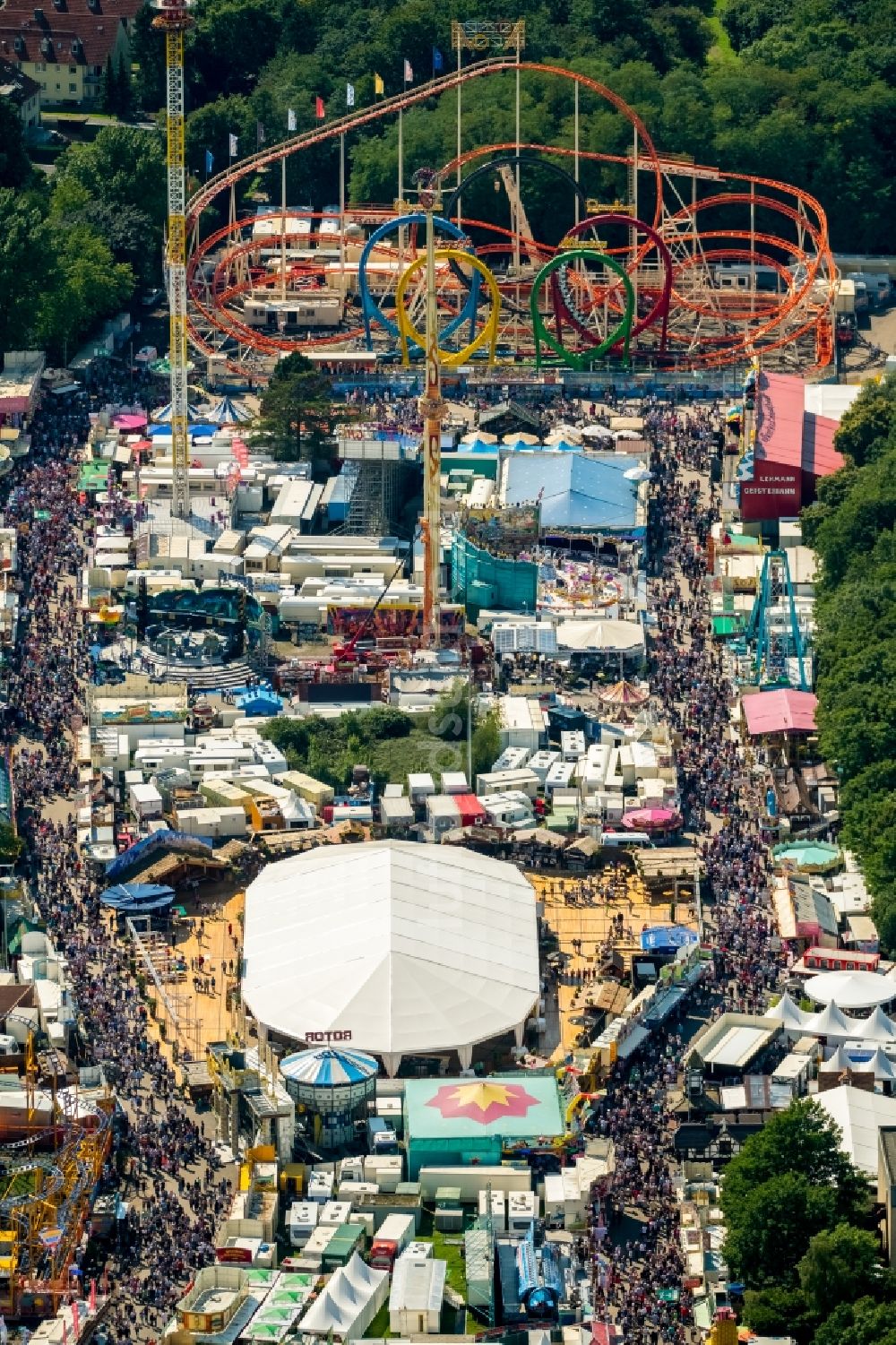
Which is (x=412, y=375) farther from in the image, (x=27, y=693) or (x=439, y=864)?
(x=439, y=864)

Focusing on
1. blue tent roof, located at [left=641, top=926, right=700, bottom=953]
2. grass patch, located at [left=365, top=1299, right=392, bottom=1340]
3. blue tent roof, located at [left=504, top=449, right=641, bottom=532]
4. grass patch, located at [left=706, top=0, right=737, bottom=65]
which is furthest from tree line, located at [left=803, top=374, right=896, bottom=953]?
grass patch, located at [left=706, top=0, right=737, bottom=65]

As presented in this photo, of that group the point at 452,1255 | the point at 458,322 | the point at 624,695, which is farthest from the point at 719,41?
the point at 452,1255

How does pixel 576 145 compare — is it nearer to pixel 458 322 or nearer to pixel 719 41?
pixel 458 322

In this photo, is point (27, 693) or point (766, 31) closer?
point (27, 693)

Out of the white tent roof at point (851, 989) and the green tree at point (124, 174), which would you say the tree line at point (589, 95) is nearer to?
the green tree at point (124, 174)

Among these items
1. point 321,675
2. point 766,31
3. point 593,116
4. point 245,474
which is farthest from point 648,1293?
point 766,31
